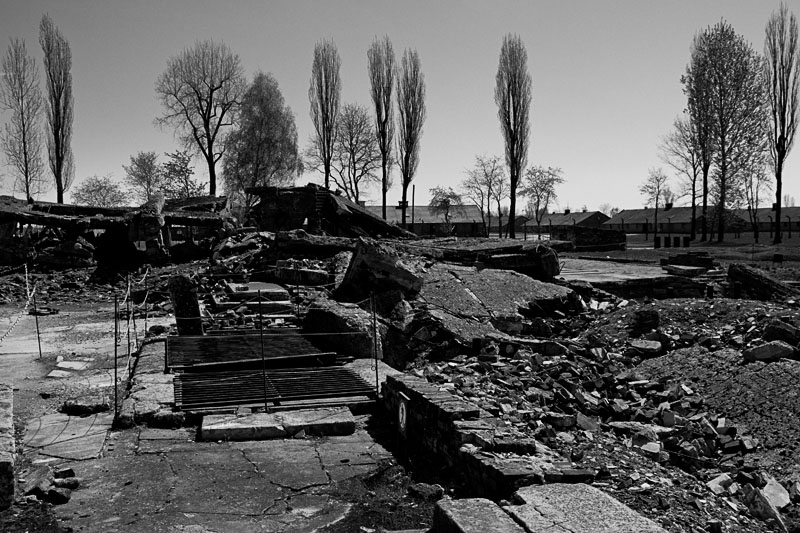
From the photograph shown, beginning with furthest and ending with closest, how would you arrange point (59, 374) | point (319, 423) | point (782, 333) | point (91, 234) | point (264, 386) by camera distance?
point (91, 234) → point (782, 333) → point (59, 374) → point (264, 386) → point (319, 423)

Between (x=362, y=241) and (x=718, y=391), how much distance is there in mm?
7818

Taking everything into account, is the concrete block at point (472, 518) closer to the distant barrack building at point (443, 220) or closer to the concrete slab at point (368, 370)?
the concrete slab at point (368, 370)

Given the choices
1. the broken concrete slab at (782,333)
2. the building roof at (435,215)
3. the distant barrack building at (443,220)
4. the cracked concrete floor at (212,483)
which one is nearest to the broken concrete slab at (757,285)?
the broken concrete slab at (782,333)

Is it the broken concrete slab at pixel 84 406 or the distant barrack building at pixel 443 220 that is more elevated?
the distant barrack building at pixel 443 220

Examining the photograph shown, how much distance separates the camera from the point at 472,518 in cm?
363

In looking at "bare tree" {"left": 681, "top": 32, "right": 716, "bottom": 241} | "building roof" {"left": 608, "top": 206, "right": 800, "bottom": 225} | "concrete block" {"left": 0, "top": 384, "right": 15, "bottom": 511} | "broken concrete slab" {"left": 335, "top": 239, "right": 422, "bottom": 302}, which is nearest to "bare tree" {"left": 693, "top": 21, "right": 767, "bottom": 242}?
"bare tree" {"left": 681, "top": 32, "right": 716, "bottom": 241}

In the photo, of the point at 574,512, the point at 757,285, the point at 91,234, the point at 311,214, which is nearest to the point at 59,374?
the point at 574,512

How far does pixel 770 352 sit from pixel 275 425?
6646 mm

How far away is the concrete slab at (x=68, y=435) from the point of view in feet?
17.5

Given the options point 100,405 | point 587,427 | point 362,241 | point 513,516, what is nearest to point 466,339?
point 362,241

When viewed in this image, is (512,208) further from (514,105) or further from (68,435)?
(68,435)

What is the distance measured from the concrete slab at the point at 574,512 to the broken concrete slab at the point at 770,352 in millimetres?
5925

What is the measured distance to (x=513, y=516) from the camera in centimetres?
371

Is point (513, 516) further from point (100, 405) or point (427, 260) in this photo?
point (427, 260)
